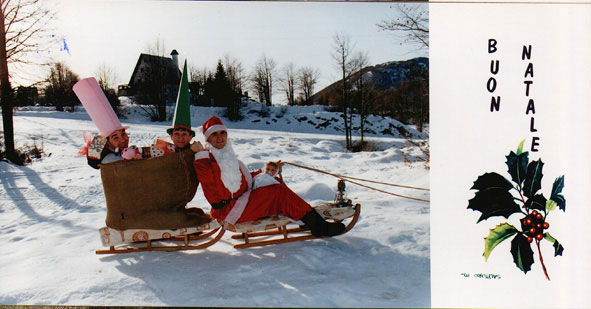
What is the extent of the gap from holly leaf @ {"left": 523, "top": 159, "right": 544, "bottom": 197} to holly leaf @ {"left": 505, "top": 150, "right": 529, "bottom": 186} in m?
0.03

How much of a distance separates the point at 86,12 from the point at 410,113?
2.94 m

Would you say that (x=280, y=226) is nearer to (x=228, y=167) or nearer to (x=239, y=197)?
(x=239, y=197)

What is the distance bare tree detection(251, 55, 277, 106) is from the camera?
10.0 ft

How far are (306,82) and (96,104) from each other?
1.60 meters

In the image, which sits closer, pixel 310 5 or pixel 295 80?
pixel 310 5

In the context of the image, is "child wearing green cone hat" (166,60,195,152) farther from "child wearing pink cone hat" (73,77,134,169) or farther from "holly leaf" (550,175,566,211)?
"holly leaf" (550,175,566,211)

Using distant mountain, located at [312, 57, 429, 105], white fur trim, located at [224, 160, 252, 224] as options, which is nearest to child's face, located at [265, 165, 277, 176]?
white fur trim, located at [224, 160, 252, 224]

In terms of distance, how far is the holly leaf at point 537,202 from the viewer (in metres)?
2.13

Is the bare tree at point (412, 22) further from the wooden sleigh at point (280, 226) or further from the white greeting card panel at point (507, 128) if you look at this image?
the wooden sleigh at point (280, 226)

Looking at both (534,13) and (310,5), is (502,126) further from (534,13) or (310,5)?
(310,5)

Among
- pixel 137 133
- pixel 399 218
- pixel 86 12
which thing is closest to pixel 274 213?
pixel 399 218

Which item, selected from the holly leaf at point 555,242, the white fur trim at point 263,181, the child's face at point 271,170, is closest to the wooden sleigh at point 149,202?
the white fur trim at point 263,181

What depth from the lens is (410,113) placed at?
3.79m

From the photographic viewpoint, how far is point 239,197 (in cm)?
255
